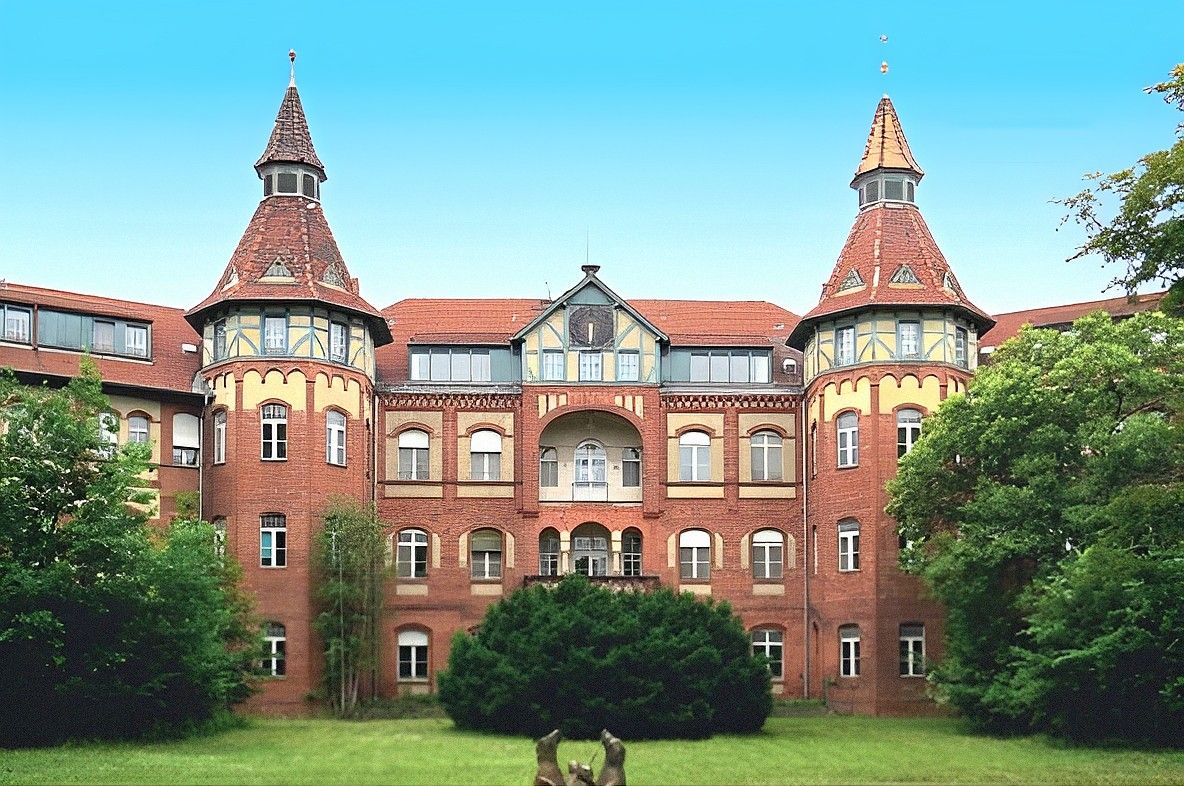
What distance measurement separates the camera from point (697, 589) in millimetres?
62906

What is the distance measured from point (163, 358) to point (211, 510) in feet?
18.7

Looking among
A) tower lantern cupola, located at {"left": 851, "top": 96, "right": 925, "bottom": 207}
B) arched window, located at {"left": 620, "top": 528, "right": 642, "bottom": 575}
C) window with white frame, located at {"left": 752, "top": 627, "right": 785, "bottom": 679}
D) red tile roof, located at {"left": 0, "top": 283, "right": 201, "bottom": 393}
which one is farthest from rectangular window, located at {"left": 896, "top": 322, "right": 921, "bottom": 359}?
red tile roof, located at {"left": 0, "top": 283, "right": 201, "bottom": 393}

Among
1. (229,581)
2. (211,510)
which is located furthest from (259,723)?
(211,510)

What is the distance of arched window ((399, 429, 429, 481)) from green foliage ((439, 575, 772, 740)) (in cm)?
1298

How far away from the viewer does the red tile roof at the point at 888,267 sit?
58969 mm

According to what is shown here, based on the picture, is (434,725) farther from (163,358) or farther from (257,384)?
(163,358)

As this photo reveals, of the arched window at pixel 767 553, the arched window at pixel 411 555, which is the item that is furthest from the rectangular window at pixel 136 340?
the arched window at pixel 767 553

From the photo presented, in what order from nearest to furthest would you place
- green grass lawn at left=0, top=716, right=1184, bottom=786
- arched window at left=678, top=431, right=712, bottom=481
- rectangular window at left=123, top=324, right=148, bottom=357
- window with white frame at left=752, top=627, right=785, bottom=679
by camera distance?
1. green grass lawn at left=0, top=716, right=1184, bottom=786
2. rectangular window at left=123, top=324, right=148, bottom=357
3. window with white frame at left=752, top=627, right=785, bottom=679
4. arched window at left=678, top=431, right=712, bottom=481

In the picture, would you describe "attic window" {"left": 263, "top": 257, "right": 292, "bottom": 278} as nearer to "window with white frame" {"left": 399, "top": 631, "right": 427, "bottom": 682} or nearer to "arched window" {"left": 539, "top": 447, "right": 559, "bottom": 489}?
"arched window" {"left": 539, "top": 447, "right": 559, "bottom": 489}

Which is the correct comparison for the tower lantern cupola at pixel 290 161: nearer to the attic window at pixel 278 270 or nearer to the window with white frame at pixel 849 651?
the attic window at pixel 278 270

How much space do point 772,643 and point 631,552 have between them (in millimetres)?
5450

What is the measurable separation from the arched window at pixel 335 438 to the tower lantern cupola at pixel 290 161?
24.0ft

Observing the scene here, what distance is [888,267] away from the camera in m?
59.7

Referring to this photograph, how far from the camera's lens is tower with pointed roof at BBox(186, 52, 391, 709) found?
187 ft
